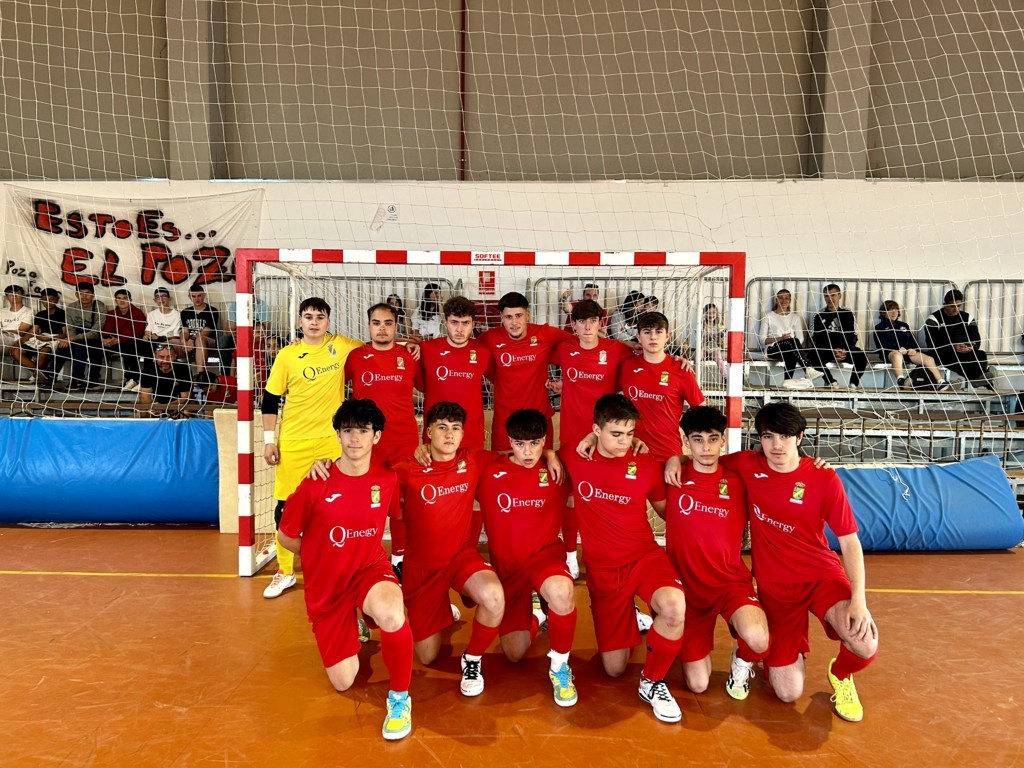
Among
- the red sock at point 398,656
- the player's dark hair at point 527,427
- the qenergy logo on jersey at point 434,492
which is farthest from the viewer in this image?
the qenergy logo on jersey at point 434,492

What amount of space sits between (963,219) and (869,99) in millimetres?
1997

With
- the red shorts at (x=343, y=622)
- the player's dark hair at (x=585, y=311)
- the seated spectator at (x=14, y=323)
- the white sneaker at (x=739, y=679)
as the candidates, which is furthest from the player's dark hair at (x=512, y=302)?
the seated spectator at (x=14, y=323)

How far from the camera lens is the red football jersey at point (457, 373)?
14.6 feet

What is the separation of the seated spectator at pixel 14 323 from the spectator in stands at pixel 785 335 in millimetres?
8208

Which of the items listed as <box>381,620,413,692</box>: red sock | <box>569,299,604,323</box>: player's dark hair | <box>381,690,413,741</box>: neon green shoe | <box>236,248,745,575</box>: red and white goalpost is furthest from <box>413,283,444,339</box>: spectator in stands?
<box>381,690,413,741</box>: neon green shoe

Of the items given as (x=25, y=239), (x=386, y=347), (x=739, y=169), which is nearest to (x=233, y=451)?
(x=386, y=347)

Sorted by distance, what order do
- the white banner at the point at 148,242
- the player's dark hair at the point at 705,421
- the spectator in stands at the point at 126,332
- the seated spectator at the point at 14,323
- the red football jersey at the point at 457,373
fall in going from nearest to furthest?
1. the player's dark hair at the point at 705,421
2. the red football jersey at the point at 457,373
3. the spectator in stands at the point at 126,332
4. the seated spectator at the point at 14,323
5. the white banner at the point at 148,242

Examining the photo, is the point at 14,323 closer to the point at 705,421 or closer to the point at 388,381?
the point at 388,381

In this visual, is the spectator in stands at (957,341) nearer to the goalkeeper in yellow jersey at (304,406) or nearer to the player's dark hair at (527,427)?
the player's dark hair at (527,427)

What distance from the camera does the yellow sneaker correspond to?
2.93m

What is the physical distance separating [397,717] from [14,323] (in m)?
7.21

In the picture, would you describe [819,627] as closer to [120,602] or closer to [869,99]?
[120,602]

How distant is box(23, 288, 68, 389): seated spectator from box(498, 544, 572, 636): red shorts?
642cm

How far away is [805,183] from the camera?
8.29m
